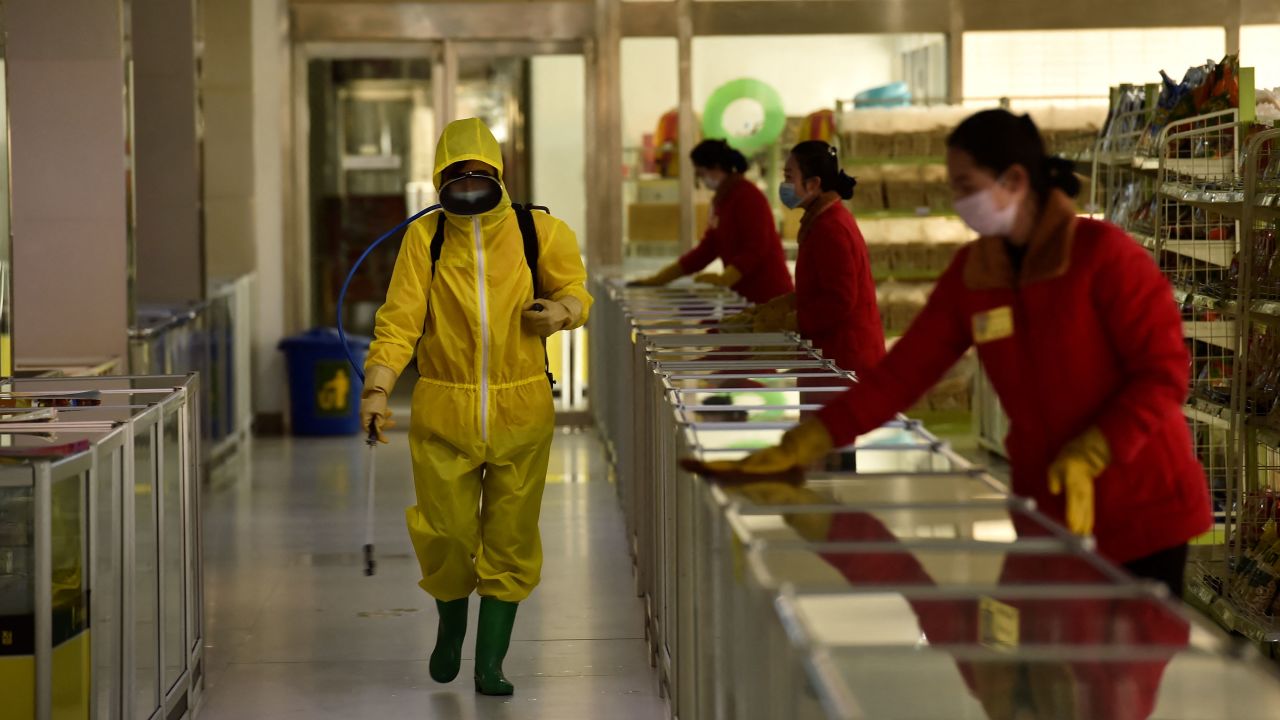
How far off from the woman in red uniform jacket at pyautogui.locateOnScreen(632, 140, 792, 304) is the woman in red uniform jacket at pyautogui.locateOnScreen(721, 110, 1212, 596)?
14.1 feet

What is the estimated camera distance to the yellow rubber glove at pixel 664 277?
26.8 feet

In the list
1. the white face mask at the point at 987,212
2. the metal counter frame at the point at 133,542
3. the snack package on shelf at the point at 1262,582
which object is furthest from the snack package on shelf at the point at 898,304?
the white face mask at the point at 987,212

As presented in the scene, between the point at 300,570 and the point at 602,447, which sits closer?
the point at 300,570

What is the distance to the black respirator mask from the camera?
4.46 m

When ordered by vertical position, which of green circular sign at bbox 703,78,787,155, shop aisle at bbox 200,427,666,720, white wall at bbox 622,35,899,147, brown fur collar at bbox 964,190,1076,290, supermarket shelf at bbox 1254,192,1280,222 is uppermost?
white wall at bbox 622,35,899,147

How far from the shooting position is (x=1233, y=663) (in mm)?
1925

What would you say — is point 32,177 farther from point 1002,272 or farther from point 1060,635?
point 1060,635

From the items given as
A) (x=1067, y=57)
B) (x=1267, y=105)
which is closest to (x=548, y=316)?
(x=1267, y=105)

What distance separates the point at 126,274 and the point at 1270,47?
7504 mm

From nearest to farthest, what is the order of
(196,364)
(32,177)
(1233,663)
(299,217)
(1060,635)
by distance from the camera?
1. (1233,663)
2. (1060,635)
3. (32,177)
4. (196,364)
5. (299,217)

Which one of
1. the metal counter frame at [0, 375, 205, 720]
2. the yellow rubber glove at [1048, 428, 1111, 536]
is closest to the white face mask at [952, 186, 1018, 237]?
the yellow rubber glove at [1048, 428, 1111, 536]

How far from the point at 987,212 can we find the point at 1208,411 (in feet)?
9.42

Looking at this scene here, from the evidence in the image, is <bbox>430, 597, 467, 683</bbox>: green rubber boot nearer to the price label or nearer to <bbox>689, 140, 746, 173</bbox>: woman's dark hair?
the price label

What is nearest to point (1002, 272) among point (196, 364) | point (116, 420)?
point (116, 420)
